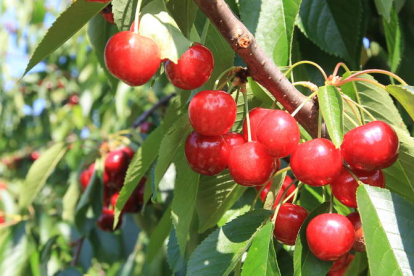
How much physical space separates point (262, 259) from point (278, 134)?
0.20 meters

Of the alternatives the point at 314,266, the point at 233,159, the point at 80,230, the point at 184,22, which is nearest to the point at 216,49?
the point at 184,22

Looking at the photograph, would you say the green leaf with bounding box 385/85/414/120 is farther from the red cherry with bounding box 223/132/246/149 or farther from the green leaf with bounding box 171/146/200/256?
the green leaf with bounding box 171/146/200/256

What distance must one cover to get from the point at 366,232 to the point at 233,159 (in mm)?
257

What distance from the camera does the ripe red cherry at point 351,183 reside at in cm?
85

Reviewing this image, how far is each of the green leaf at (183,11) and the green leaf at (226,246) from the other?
369 mm

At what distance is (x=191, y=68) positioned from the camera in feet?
2.63

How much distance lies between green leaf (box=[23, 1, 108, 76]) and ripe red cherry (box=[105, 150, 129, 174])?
1.05 m

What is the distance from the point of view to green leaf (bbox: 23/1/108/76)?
0.86 meters

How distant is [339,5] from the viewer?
135 cm

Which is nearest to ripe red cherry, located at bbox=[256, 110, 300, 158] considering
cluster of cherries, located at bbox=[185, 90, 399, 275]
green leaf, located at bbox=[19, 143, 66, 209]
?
cluster of cherries, located at bbox=[185, 90, 399, 275]

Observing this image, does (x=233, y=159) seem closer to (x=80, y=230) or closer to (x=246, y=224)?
(x=246, y=224)

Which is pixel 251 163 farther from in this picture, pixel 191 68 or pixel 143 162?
pixel 143 162

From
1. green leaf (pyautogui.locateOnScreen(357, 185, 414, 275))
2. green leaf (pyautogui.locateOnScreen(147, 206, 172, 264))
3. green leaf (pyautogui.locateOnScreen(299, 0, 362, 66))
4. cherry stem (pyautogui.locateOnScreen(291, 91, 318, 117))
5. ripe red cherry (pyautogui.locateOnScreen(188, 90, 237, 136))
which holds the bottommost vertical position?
green leaf (pyautogui.locateOnScreen(147, 206, 172, 264))

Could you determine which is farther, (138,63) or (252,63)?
(252,63)
